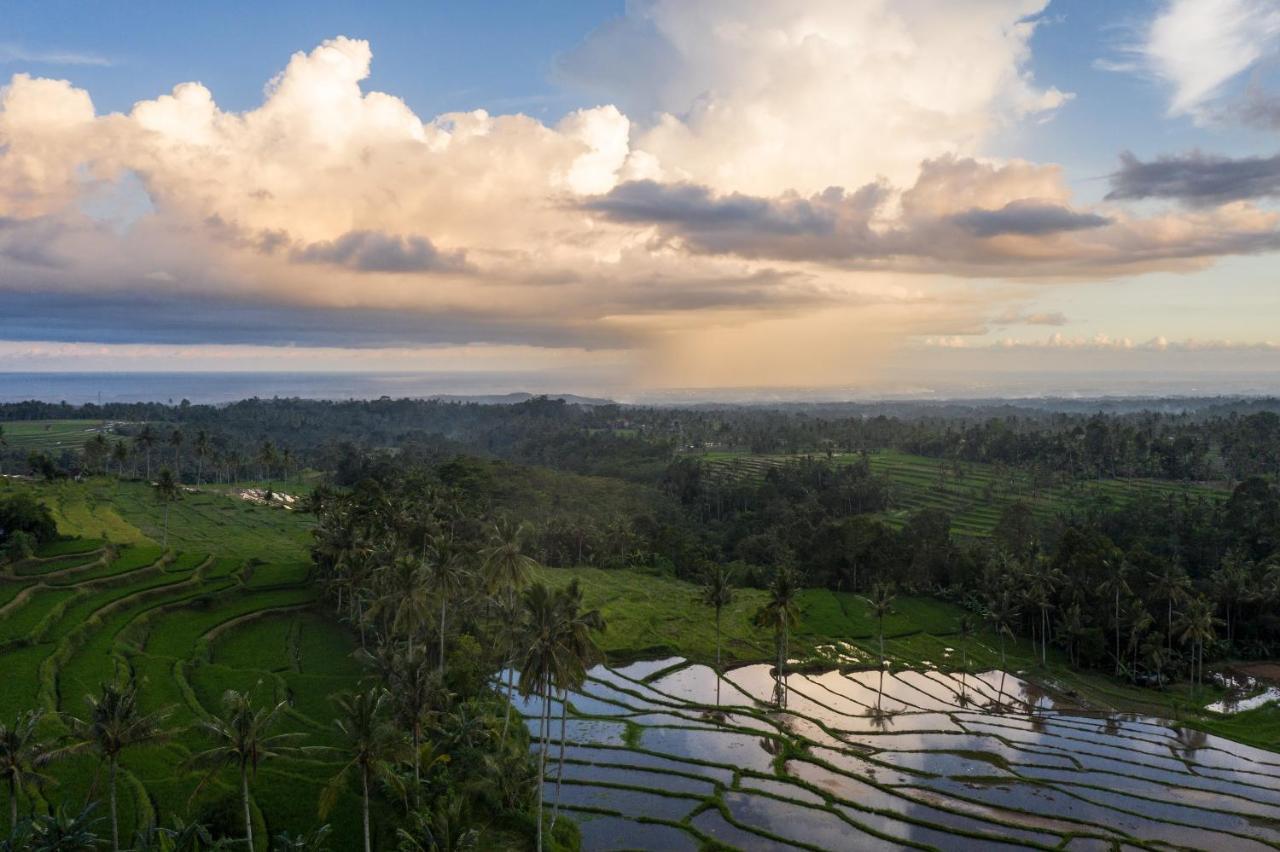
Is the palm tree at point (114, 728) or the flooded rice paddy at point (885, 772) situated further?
the flooded rice paddy at point (885, 772)

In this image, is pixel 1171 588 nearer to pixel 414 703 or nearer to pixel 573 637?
pixel 573 637

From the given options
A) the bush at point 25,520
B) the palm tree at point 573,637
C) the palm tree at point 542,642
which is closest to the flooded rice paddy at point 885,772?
the palm tree at point 573,637

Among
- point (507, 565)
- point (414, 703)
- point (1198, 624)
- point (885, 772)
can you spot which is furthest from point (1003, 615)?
point (414, 703)

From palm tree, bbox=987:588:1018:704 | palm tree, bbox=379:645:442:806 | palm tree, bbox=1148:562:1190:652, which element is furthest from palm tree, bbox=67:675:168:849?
palm tree, bbox=1148:562:1190:652

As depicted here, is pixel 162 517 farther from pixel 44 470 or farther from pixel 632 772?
pixel 632 772

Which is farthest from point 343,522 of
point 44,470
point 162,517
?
point 44,470

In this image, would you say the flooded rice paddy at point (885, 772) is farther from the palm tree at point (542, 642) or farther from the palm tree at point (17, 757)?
the palm tree at point (17, 757)
